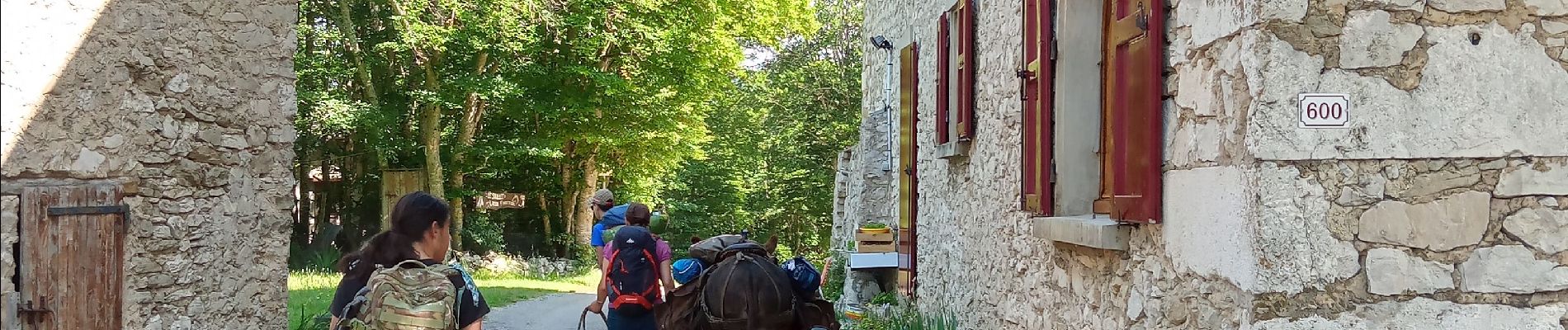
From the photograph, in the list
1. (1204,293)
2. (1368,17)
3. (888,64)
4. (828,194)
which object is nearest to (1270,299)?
(1204,293)

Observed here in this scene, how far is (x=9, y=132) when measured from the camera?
207 inches

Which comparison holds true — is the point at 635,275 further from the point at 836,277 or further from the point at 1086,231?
the point at 836,277

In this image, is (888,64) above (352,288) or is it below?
above

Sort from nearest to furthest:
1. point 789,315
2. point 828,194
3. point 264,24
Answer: point 789,315, point 264,24, point 828,194

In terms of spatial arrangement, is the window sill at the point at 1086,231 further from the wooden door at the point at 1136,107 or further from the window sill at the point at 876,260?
the window sill at the point at 876,260

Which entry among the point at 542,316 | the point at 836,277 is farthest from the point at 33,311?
the point at 836,277

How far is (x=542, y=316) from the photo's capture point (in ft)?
46.0

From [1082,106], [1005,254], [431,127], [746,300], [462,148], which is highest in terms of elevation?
[431,127]

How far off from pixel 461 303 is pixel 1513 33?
3241mm

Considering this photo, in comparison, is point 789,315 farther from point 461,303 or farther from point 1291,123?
point 1291,123

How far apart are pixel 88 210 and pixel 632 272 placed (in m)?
2.68

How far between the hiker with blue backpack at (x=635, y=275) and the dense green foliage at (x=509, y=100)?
14.2m

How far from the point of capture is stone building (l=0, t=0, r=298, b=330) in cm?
531

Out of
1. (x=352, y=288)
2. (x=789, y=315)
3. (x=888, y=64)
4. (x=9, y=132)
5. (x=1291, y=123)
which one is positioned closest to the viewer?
(x=1291, y=123)
